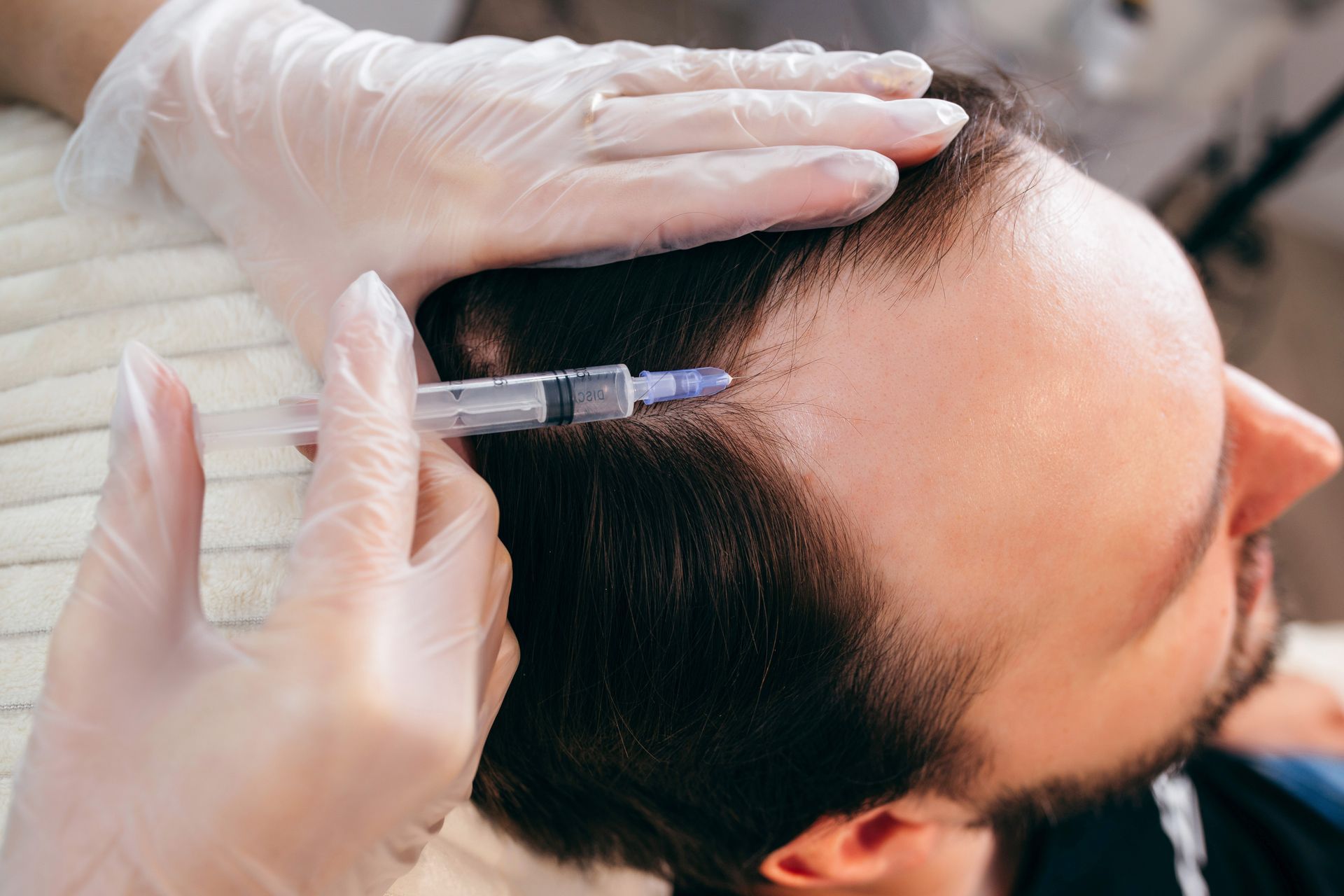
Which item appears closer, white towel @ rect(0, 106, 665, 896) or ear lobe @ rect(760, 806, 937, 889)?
white towel @ rect(0, 106, 665, 896)

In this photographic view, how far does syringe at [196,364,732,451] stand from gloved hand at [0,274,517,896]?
3cm

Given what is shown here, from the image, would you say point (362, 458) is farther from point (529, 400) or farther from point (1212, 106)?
point (1212, 106)

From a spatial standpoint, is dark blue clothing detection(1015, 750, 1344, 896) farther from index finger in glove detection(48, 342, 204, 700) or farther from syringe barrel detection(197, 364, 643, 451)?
index finger in glove detection(48, 342, 204, 700)

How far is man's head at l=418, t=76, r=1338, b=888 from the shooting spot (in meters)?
0.66

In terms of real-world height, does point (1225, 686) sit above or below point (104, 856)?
below

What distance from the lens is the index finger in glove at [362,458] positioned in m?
0.59

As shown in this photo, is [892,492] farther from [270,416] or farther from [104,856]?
[104,856]

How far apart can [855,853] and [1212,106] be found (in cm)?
228

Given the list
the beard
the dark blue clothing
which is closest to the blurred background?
the dark blue clothing

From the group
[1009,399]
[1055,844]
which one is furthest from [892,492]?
[1055,844]

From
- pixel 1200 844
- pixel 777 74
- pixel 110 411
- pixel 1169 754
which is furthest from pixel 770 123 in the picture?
pixel 1200 844

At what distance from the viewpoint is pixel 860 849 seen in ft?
3.05

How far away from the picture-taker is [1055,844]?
1174 mm

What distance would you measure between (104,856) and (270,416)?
1.07 feet
